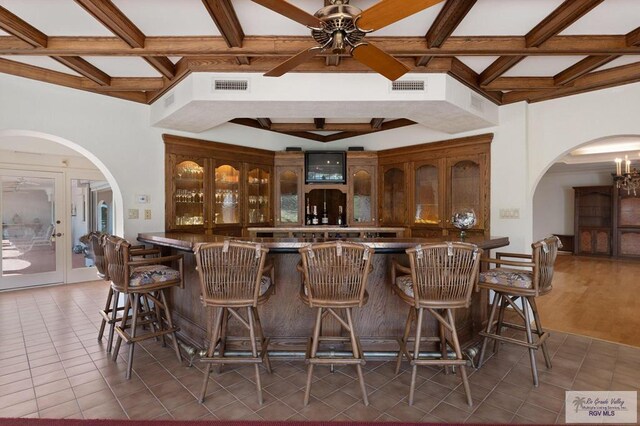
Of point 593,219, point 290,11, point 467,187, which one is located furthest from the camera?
point 593,219

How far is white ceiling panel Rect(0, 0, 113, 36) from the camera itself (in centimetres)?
227

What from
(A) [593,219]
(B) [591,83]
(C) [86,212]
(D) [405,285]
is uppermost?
(B) [591,83]

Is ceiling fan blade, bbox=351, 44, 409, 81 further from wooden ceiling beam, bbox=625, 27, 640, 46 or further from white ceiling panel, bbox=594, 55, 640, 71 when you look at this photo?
white ceiling panel, bbox=594, 55, 640, 71

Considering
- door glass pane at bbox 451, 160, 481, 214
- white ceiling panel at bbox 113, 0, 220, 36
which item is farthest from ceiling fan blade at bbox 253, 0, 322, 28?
door glass pane at bbox 451, 160, 481, 214

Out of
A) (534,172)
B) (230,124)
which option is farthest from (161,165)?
(534,172)

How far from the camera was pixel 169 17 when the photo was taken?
2457mm

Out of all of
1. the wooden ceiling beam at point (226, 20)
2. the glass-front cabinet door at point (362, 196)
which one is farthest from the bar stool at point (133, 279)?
the glass-front cabinet door at point (362, 196)

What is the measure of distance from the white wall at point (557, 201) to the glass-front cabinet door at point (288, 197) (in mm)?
8450

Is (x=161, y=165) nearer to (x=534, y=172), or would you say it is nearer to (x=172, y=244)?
(x=172, y=244)

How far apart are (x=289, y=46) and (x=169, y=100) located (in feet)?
5.64

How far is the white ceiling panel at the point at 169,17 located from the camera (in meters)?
2.28

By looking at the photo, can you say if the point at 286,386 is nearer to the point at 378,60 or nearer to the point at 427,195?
the point at 378,60

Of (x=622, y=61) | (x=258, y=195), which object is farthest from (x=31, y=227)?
(x=622, y=61)

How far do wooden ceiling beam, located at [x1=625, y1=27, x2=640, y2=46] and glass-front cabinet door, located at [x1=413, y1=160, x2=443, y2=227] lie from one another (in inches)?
93.5
